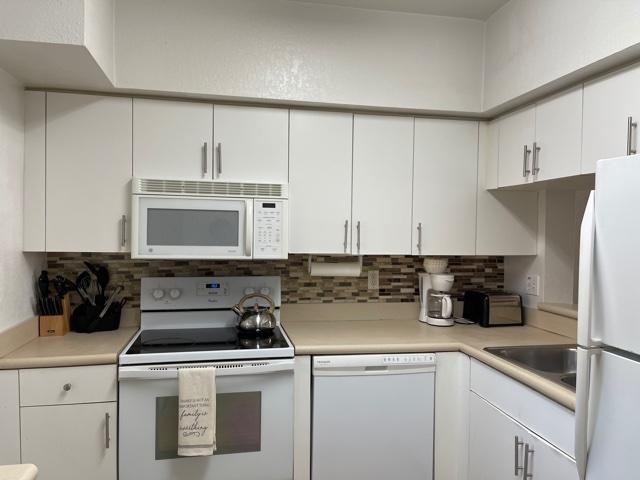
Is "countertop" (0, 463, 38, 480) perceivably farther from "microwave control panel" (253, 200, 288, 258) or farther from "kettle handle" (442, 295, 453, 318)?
"kettle handle" (442, 295, 453, 318)

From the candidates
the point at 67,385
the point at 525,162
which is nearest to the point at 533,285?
the point at 525,162

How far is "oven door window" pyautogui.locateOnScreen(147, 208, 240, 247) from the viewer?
81.9 inches

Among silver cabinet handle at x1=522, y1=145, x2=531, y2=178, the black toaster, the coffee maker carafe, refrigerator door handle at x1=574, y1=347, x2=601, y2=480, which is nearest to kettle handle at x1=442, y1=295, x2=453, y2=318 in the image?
the coffee maker carafe

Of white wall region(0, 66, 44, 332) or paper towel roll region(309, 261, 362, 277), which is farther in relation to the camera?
paper towel roll region(309, 261, 362, 277)

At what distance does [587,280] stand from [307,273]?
5.26 ft

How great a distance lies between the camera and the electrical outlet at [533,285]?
2498mm

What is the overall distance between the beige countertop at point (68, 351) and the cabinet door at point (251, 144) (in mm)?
925

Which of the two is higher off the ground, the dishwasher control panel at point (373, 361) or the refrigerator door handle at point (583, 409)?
the refrigerator door handle at point (583, 409)

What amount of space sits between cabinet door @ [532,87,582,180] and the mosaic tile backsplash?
2.88 ft

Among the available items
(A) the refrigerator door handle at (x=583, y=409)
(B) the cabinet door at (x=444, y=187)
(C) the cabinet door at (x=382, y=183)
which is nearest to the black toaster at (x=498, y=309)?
(B) the cabinet door at (x=444, y=187)

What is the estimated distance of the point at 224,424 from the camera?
1930 millimetres

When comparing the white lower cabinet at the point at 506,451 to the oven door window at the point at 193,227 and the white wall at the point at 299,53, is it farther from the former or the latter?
the white wall at the point at 299,53

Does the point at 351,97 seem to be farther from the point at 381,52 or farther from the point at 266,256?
the point at 266,256

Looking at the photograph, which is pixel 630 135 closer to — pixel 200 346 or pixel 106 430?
pixel 200 346
